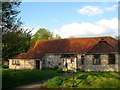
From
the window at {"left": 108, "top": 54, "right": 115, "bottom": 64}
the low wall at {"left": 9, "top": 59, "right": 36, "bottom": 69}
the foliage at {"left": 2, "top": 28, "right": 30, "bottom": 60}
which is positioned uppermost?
the foliage at {"left": 2, "top": 28, "right": 30, "bottom": 60}

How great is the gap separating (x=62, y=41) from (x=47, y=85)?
1283 inches

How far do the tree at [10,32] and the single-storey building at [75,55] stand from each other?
2001 cm

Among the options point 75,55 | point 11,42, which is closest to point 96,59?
point 75,55

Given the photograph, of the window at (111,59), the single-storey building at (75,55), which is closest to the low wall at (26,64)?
the single-storey building at (75,55)

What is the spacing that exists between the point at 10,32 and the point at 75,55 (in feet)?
88.2

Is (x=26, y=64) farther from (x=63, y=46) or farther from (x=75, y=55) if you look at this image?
(x=75, y=55)

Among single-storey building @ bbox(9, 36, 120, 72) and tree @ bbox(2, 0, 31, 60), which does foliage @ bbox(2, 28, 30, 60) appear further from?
single-storey building @ bbox(9, 36, 120, 72)

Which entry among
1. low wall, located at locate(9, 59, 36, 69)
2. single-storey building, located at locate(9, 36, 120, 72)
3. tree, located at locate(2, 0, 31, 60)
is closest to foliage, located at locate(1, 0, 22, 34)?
tree, located at locate(2, 0, 31, 60)

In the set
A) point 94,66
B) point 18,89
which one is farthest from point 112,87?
point 94,66

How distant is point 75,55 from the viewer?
48562 mm

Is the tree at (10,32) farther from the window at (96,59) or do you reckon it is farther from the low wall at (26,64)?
the low wall at (26,64)

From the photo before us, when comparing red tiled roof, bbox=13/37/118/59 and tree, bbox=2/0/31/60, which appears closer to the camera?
tree, bbox=2/0/31/60

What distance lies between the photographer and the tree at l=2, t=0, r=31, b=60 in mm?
22234

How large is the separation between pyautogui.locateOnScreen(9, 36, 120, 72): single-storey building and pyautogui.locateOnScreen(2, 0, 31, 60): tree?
20015mm
